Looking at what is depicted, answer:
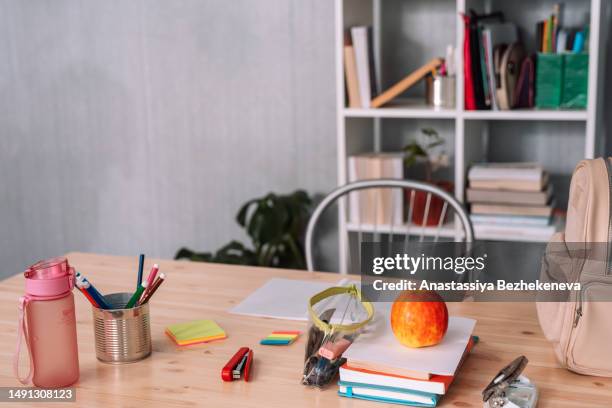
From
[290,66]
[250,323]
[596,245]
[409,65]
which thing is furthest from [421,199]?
[596,245]

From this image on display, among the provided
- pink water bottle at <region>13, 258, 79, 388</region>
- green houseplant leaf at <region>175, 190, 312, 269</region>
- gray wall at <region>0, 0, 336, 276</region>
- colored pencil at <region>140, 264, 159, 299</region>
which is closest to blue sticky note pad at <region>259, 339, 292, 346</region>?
colored pencil at <region>140, 264, 159, 299</region>

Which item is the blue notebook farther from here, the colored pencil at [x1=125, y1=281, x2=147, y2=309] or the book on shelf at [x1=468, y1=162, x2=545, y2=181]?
the book on shelf at [x1=468, y1=162, x2=545, y2=181]

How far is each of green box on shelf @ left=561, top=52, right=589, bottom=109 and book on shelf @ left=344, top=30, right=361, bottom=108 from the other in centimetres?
68

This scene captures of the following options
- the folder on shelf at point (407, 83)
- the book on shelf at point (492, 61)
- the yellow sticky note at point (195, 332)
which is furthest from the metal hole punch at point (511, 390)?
the folder on shelf at point (407, 83)

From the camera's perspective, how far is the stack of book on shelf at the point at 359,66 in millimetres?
2576

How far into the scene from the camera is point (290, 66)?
3023 mm

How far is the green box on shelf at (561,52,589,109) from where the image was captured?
2357mm

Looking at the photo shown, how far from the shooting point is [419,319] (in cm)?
121

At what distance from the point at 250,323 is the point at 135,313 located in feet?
0.88

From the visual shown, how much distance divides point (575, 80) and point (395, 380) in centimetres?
155

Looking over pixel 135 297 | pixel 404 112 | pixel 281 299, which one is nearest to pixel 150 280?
pixel 135 297

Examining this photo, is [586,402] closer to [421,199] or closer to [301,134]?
[421,199]

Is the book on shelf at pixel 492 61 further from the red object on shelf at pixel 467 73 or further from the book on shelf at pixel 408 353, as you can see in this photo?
the book on shelf at pixel 408 353

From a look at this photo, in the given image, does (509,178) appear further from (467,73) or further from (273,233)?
(273,233)
